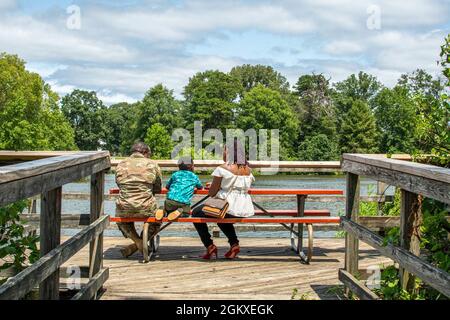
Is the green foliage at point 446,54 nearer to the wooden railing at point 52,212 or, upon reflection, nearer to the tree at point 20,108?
the wooden railing at point 52,212

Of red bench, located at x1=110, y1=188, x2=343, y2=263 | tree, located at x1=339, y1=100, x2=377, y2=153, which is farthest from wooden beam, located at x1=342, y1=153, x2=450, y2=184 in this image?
tree, located at x1=339, y1=100, x2=377, y2=153

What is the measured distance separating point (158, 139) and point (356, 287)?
57.6 m

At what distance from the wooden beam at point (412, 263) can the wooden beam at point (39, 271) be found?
181 centimetres

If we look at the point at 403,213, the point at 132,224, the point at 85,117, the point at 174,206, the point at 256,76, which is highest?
the point at 256,76

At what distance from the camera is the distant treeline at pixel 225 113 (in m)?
51.3

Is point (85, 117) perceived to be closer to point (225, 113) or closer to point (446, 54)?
point (225, 113)

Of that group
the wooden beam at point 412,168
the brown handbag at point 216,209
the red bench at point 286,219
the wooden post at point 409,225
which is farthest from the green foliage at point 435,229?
the brown handbag at point 216,209

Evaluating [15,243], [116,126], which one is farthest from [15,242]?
[116,126]

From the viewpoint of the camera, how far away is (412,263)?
347 centimetres

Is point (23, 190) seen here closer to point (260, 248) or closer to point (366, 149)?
point (260, 248)

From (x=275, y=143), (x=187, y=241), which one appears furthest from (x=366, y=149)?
(x=187, y=241)

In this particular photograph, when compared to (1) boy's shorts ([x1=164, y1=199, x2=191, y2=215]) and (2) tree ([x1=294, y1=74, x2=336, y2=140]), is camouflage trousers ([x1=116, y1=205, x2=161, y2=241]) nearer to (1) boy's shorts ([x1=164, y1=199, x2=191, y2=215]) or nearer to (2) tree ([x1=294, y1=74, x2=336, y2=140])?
(1) boy's shorts ([x1=164, y1=199, x2=191, y2=215])

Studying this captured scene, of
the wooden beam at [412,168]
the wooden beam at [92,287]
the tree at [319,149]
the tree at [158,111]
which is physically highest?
the tree at [158,111]

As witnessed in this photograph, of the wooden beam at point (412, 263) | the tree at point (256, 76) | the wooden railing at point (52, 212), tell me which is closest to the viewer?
the wooden railing at point (52, 212)
